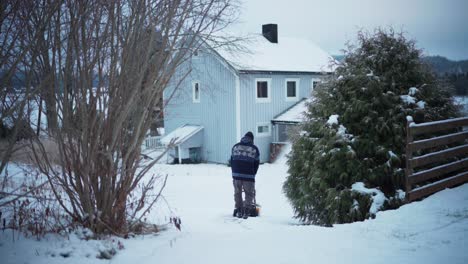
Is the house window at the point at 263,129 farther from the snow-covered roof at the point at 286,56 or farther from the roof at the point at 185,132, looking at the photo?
the roof at the point at 185,132

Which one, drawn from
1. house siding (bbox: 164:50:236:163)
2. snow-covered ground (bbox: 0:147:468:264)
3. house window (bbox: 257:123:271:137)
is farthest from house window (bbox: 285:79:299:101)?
snow-covered ground (bbox: 0:147:468:264)

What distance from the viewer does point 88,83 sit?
4.70 m

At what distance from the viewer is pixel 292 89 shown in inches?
1019

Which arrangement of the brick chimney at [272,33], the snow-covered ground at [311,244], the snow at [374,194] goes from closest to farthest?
the snow-covered ground at [311,244] → the snow at [374,194] → the brick chimney at [272,33]

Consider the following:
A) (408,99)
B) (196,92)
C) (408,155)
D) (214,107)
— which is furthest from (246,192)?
(196,92)

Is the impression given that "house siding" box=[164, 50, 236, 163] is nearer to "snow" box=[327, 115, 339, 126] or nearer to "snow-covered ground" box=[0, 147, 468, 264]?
"snow" box=[327, 115, 339, 126]

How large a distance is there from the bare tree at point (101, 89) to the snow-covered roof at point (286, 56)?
17.6 meters

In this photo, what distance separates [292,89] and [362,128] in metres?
19.0

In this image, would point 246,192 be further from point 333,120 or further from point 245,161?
point 333,120

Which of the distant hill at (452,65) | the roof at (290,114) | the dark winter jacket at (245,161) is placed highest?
the distant hill at (452,65)

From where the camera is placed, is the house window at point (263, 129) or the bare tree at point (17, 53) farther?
the house window at point (263, 129)

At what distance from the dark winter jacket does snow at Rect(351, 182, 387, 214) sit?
2107 mm

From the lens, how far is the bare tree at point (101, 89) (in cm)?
460

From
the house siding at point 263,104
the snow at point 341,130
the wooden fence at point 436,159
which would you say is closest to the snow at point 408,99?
the wooden fence at point 436,159
